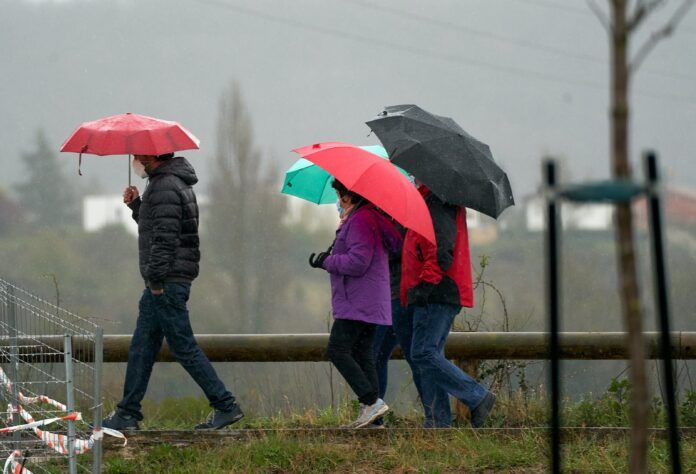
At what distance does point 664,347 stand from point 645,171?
412 millimetres

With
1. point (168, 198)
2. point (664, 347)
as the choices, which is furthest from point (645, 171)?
point (168, 198)

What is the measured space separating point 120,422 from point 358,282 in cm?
132

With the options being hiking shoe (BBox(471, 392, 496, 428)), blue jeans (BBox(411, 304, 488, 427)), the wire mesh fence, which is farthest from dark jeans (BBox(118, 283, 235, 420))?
hiking shoe (BBox(471, 392, 496, 428))

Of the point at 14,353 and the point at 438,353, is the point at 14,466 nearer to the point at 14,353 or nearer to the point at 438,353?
the point at 14,353

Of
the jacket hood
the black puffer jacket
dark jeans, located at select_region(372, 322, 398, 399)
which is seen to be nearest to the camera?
the black puffer jacket

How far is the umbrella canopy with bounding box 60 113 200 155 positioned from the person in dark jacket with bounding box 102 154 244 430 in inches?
3.8

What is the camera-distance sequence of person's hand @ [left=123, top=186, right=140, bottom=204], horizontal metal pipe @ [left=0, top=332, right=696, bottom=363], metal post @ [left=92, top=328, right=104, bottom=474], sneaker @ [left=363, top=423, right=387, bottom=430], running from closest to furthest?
1. metal post @ [left=92, top=328, right=104, bottom=474]
2. sneaker @ [left=363, top=423, right=387, bottom=430]
3. person's hand @ [left=123, top=186, right=140, bottom=204]
4. horizontal metal pipe @ [left=0, top=332, right=696, bottom=363]

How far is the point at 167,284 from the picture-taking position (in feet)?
18.0

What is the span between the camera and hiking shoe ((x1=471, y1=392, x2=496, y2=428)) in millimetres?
5496

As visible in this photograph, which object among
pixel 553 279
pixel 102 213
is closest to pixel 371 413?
pixel 553 279

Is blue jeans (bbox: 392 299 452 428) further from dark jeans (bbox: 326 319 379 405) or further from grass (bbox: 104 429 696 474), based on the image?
grass (bbox: 104 429 696 474)

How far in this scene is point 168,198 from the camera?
5.44 meters

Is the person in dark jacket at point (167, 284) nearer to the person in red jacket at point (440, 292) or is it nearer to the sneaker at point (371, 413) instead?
the sneaker at point (371, 413)

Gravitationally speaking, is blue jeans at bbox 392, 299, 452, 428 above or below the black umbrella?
below
